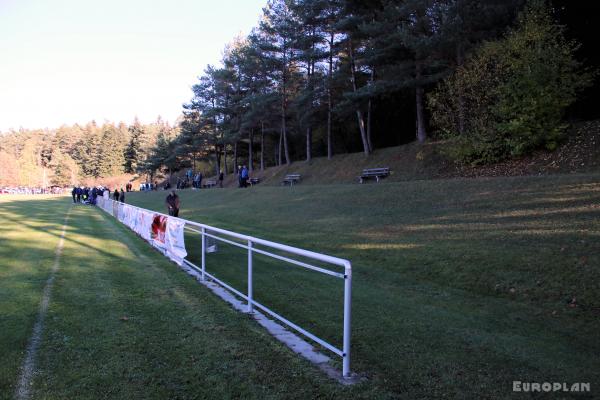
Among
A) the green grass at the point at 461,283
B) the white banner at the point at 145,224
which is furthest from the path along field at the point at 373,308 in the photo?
the white banner at the point at 145,224

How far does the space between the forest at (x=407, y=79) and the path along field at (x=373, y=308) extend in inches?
250

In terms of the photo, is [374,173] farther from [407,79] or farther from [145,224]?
[145,224]

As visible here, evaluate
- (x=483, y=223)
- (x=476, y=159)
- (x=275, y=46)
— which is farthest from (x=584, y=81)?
(x=275, y=46)

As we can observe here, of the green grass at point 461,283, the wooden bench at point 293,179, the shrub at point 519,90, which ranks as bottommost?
the green grass at point 461,283

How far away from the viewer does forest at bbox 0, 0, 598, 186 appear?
1733 centimetres

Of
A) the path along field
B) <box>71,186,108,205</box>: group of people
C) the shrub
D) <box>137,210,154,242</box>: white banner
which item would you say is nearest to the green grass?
the path along field

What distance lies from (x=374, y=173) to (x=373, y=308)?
18780 mm

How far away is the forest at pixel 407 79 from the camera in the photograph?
1733 centimetres

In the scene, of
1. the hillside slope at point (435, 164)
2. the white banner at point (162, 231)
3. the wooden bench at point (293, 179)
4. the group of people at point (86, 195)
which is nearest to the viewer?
the white banner at point (162, 231)

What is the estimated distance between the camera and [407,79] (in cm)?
2433

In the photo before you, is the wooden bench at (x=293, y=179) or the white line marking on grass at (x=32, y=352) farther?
the wooden bench at (x=293, y=179)

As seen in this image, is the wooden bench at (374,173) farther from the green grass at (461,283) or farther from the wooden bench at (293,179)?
the green grass at (461,283)

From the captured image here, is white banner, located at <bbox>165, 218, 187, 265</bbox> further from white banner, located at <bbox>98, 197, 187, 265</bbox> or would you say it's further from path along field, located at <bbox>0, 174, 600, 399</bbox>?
path along field, located at <bbox>0, 174, 600, 399</bbox>

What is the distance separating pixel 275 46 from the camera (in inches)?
1458
